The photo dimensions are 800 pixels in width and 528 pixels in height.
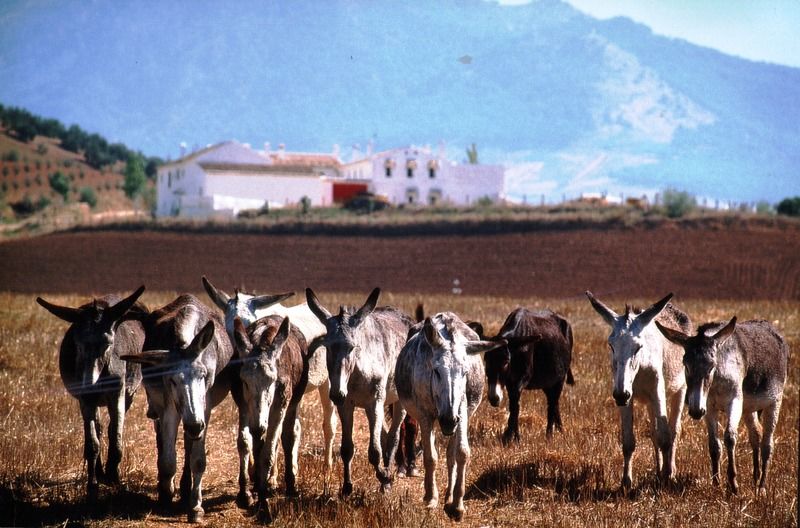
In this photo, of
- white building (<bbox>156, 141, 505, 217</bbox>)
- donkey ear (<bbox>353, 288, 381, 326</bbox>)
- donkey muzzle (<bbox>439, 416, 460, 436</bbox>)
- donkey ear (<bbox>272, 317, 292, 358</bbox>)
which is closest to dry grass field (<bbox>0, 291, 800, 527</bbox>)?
donkey muzzle (<bbox>439, 416, 460, 436</bbox>)

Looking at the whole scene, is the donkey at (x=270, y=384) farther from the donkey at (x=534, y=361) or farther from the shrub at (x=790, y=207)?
the shrub at (x=790, y=207)

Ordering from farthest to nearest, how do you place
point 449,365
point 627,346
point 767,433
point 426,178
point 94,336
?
point 426,178 < point 767,433 < point 627,346 < point 94,336 < point 449,365

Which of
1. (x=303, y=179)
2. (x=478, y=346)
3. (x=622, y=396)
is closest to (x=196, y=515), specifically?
(x=478, y=346)

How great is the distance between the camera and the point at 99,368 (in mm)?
10289

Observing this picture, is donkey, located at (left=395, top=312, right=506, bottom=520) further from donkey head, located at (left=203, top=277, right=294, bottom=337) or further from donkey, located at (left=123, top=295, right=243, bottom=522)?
donkey head, located at (left=203, top=277, right=294, bottom=337)

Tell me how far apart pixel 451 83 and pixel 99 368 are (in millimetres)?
104168

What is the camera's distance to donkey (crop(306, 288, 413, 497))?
1004cm

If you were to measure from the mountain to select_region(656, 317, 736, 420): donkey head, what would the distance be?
109 feet

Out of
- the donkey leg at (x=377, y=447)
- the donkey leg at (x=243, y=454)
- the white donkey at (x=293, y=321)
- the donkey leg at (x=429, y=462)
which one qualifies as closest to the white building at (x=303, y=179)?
the white donkey at (x=293, y=321)

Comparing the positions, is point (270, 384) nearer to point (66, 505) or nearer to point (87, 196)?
point (66, 505)

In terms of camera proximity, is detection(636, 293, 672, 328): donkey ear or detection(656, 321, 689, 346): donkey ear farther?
detection(656, 321, 689, 346): donkey ear

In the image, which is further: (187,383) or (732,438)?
(732,438)

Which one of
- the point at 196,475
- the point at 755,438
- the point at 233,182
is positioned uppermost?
the point at 233,182

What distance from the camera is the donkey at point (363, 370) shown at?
10039 millimetres
